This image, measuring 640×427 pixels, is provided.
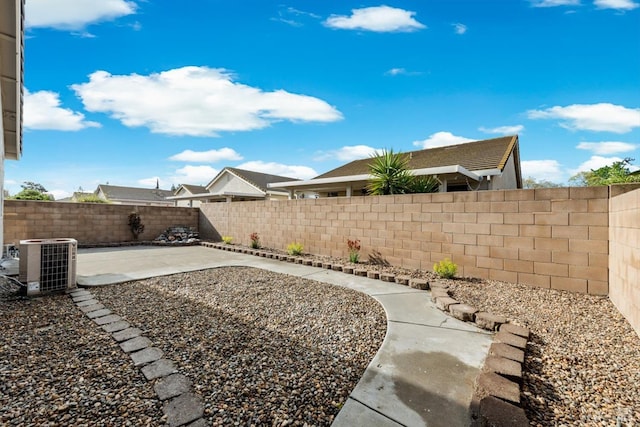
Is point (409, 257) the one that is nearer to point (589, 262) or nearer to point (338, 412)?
point (589, 262)

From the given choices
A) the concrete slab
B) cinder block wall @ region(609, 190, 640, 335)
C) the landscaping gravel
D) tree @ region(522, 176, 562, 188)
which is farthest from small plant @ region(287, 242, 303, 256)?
tree @ region(522, 176, 562, 188)

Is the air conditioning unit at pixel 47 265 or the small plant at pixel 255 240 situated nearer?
the air conditioning unit at pixel 47 265

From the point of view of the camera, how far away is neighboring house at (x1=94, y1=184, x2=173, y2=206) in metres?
30.5

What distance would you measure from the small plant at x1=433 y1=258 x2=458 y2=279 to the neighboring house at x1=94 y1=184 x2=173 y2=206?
3018 centimetres

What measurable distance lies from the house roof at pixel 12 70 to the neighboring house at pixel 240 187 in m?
11.3

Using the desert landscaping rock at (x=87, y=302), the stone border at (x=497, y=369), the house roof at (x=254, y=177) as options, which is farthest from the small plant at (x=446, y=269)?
the house roof at (x=254, y=177)

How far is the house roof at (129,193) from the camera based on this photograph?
30859 millimetres

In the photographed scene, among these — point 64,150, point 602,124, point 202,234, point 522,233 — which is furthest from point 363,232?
point 64,150

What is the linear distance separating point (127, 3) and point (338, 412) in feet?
25.0

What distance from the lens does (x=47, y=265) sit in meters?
4.18

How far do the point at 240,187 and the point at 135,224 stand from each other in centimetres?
1042

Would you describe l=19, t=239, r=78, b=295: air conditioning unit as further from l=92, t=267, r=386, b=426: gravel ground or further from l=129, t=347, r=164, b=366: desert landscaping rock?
l=129, t=347, r=164, b=366: desert landscaping rock

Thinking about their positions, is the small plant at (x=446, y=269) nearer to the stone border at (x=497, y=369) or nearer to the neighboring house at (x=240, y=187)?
the stone border at (x=497, y=369)

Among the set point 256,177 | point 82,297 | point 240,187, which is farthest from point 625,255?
point 256,177
